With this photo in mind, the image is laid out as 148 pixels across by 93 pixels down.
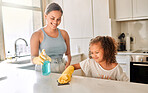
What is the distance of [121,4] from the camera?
275 centimetres

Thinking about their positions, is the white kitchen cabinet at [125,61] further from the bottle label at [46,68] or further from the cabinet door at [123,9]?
the bottle label at [46,68]

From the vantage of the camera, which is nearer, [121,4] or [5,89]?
[5,89]

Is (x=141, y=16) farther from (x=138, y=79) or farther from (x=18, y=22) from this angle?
(x=18, y=22)

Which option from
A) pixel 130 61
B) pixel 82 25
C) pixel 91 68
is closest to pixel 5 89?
pixel 91 68

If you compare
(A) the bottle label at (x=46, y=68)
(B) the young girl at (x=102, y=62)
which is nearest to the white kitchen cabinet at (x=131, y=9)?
(B) the young girl at (x=102, y=62)

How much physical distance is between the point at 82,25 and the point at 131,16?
3.05ft

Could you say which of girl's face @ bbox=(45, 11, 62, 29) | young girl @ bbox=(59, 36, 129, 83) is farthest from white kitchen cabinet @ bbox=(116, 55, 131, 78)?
girl's face @ bbox=(45, 11, 62, 29)

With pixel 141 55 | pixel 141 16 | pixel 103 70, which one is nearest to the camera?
pixel 103 70

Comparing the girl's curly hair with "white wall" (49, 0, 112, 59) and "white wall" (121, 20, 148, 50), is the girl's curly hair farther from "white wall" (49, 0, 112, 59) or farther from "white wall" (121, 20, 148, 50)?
"white wall" (121, 20, 148, 50)

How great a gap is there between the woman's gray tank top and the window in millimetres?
1419

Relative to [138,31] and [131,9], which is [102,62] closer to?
[131,9]

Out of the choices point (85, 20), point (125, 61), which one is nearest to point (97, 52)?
point (125, 61)

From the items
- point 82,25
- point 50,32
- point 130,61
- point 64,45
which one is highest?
point 82,25

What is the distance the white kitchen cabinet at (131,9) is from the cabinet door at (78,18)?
54 cm
